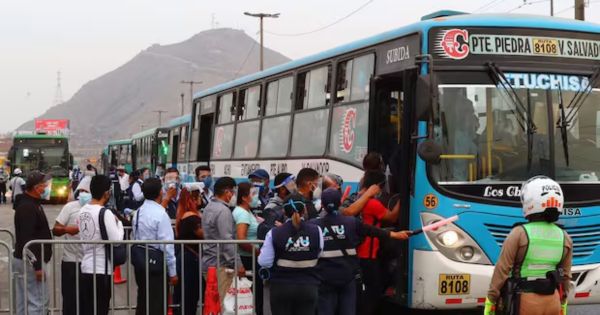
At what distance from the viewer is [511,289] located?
16.2ft

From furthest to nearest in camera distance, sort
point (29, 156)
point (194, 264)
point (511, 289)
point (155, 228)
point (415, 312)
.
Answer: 1. point (29, 156)
2. point (415, 312)
3. point (194, 264)
4. point (155, 228)
5. point (511, 289)

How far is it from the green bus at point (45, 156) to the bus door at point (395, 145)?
2793 cm

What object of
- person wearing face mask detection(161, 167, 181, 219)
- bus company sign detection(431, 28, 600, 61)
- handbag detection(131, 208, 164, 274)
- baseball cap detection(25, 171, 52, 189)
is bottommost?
handbag detection(131, 208, 164, 274)

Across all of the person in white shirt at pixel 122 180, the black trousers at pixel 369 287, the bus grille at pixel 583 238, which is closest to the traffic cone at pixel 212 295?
the black trousers at pixel 369 287

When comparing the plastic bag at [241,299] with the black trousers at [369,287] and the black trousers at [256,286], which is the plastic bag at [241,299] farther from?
the black trousers at [369,287]

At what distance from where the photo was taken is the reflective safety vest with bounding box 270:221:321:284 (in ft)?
20.1

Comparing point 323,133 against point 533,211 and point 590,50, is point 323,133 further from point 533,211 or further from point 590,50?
point 533,211

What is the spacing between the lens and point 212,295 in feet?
25.2

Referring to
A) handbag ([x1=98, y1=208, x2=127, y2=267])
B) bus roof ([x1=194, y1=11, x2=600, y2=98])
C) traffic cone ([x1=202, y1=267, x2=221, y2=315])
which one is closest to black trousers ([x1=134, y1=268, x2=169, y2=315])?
handbag ([x1=98, y1=208, x2=127, y2=267])

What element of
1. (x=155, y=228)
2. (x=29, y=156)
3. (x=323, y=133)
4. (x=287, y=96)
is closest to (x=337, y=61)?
(x=323, y=133)

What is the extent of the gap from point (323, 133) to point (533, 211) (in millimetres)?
6099

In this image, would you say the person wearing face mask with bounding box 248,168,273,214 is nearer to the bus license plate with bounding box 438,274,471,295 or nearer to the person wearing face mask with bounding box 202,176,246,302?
the person wearing face mask with bounding box 202,176,246,302

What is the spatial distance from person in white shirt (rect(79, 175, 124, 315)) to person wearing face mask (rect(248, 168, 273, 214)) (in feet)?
9.57

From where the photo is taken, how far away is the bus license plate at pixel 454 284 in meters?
8.02
